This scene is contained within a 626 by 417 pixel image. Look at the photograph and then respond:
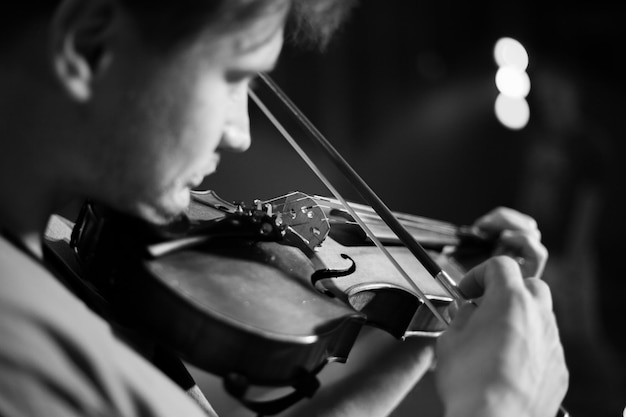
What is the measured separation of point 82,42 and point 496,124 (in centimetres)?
350

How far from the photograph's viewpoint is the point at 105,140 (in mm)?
513

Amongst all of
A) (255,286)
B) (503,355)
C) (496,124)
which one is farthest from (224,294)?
(496,124)

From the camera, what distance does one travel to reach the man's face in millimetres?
501

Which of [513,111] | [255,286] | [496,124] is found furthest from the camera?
[496,124]

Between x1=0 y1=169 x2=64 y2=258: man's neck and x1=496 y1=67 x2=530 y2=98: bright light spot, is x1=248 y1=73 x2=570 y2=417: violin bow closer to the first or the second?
x1=0 y1=169 x2=64 y2=258: man's neck

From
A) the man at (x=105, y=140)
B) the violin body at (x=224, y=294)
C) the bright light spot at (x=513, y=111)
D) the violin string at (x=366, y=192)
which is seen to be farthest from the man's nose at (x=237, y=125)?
the bright light spot at (x=513, y=111)

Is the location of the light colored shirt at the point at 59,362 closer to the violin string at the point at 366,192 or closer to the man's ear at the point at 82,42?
the man's ear at the point at 82,42

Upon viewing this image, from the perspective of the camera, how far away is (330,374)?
922 mm

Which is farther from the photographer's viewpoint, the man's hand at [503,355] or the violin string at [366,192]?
the violin string at [366,192]

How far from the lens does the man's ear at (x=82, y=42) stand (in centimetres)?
48

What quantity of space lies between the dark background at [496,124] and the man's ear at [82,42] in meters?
2.08

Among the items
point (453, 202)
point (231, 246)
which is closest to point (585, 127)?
point (453, 202)

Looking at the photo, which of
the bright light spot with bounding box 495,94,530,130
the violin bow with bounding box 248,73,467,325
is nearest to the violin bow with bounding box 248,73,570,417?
the violin bow with bounding box 248,73,467,325

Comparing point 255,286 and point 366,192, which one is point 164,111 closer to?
point 255,286
